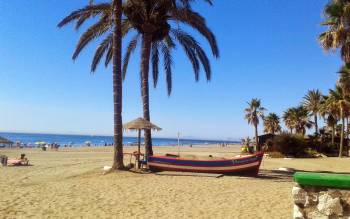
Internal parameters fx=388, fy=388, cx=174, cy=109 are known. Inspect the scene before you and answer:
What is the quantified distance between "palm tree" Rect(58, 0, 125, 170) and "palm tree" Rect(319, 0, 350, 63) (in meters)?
14.0

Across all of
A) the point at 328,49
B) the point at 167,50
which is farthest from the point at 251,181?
the point at 328,49

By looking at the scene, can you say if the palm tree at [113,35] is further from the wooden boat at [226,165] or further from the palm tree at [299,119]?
the palm tree at [299,119]

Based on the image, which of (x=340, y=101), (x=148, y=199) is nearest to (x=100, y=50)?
(x=148, y=199)

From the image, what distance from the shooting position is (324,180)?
204 inches

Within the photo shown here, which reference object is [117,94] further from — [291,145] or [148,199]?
[291,145]

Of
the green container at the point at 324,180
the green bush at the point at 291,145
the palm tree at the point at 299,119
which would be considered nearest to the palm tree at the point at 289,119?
the palm tree at the point at 299,119

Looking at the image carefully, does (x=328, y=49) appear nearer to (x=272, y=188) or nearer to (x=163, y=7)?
(x=163, y=7)

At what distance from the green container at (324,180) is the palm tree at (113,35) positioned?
12.9m

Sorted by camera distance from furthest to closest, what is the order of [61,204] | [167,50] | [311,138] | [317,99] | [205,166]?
[317,99] < [311,138] < [167,50] < [205,166] < [61,204]

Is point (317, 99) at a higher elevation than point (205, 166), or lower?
higher

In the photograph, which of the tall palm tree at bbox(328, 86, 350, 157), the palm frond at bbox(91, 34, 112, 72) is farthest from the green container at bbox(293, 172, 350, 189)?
the tall palm tree at bbox(328, 86, 350, 157)

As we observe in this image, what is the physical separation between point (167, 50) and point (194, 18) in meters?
3.49

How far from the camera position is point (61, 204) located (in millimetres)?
10289

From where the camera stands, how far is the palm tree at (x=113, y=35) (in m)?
17.5
